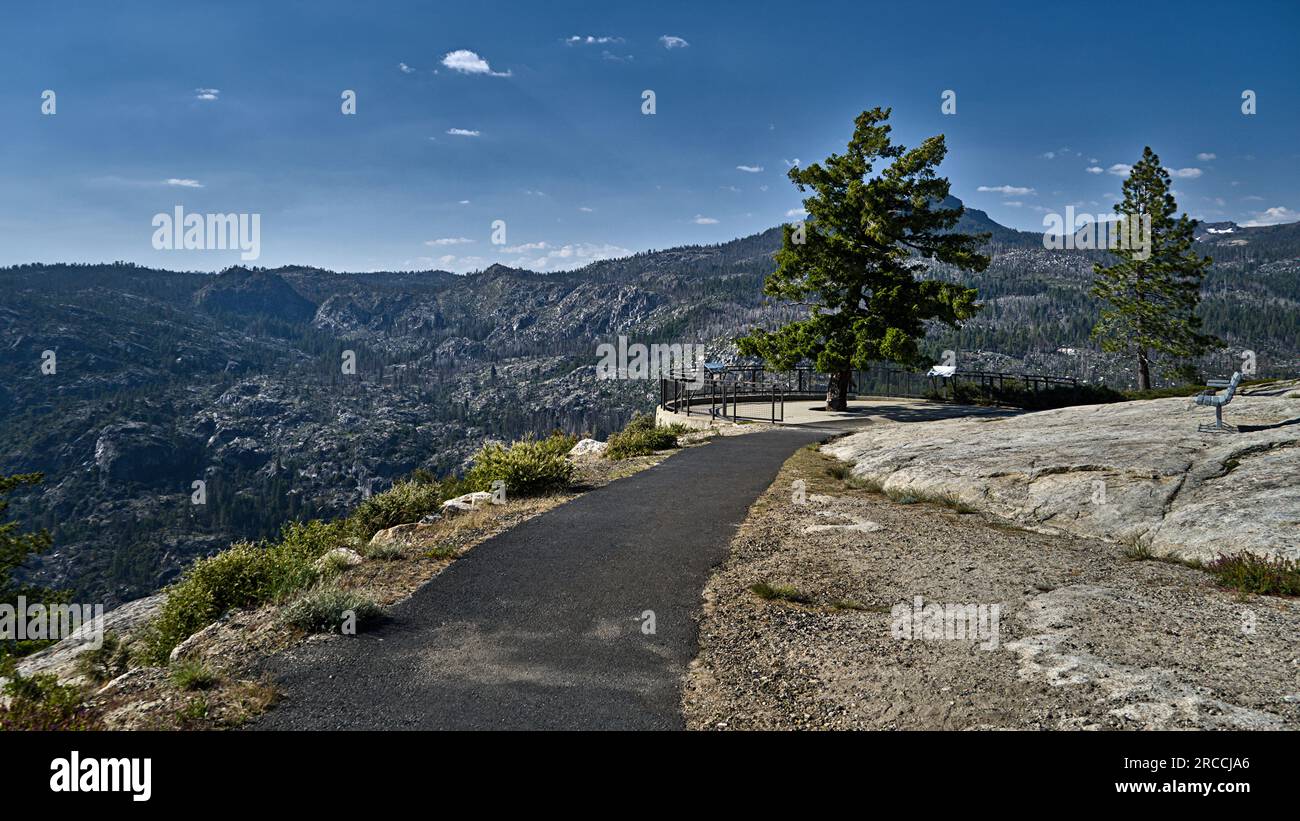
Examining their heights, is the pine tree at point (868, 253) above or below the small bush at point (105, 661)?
above

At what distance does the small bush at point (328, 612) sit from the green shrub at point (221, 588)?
1.32 m

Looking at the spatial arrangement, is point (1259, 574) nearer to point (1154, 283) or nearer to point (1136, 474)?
point (1136, 474)

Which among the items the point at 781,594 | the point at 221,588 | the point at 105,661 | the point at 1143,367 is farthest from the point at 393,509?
the point at 1143,367

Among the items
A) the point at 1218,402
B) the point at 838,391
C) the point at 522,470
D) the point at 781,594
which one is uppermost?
the point at 838,391

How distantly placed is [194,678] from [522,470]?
1000 cm

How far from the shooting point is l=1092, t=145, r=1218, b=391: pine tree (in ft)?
146

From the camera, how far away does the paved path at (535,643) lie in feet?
19.2

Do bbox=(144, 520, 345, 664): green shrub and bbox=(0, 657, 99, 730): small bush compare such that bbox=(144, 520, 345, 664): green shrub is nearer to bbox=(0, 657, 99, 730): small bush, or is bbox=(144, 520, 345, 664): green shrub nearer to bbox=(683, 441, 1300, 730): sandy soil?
bbox=(0, 657, 99, 730): small bush

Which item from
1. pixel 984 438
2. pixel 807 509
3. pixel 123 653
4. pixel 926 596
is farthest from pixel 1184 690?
pixel 123 653

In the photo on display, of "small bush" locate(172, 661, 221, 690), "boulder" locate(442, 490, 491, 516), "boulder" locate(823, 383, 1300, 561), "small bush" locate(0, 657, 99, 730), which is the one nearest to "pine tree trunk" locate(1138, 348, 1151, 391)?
"boulder" locate(823, 383, 1300, 561)

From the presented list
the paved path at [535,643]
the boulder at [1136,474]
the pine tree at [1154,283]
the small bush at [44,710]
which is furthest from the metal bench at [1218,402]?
the pine tree at [1154,283]

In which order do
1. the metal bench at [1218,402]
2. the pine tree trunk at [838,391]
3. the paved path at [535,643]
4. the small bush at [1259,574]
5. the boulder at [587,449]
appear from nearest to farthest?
the paved path at [535,643]
the small bush at [1259,574]
the metal bench at [1218,402]
the boulder at [587,449]
the pine tree trunk at [838,391]

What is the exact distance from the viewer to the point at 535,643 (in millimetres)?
7449

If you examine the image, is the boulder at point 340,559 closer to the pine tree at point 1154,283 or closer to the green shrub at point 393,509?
the green shrub at point 393,509
